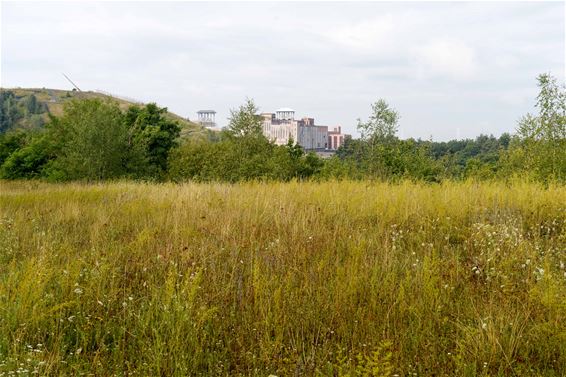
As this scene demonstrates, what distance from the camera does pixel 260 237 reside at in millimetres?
5012

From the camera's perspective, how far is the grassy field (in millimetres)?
2662

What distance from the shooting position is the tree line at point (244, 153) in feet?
45.9

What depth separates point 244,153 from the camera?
33.9 m

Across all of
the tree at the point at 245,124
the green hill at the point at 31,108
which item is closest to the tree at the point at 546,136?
the tree at the point at 245,124

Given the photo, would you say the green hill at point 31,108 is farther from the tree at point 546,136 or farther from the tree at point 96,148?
the tree at point 546,136

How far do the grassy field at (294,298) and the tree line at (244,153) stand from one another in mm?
5531

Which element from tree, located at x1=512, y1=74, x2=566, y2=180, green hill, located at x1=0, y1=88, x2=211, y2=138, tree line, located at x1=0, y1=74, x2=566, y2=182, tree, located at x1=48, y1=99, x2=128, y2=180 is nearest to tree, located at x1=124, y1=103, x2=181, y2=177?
tree line, located at x1=0, y1=74, x2=566, y2=182

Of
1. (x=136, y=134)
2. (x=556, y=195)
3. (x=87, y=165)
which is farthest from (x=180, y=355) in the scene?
(x=136, y=134)

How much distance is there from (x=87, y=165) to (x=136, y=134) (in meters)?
8.62

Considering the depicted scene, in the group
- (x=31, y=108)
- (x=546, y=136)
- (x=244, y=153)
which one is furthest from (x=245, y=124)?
(x=31, y=108)

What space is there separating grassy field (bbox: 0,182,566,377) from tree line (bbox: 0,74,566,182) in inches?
218

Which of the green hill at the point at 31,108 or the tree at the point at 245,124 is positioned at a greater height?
the green hill at the point at 31,108

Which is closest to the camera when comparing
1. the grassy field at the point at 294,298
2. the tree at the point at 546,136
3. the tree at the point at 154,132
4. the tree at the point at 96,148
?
the grassy field at the point at 294,298

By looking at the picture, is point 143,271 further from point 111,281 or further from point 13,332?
point 13,332
